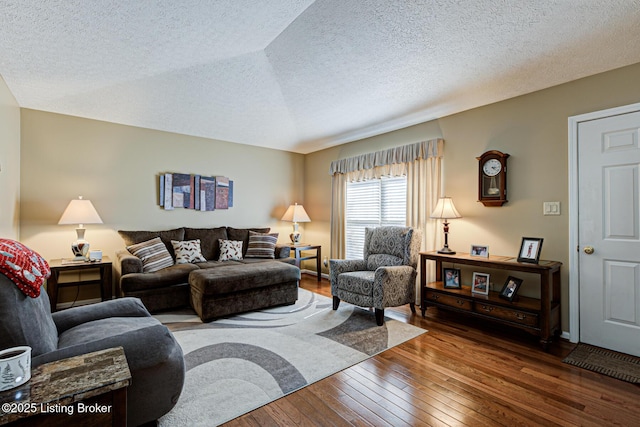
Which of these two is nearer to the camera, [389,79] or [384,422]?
[384,422]

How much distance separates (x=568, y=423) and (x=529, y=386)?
37 cm

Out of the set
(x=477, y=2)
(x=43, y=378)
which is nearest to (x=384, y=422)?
(x=43, y=378)

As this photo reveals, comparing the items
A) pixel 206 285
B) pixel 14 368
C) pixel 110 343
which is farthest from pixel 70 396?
pixel 206 285

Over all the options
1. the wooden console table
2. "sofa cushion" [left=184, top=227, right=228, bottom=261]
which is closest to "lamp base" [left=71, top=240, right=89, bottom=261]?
"sofa cushion" [left=184, top=227, right=228, bottom=261]

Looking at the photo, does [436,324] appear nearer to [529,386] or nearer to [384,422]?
[529,386]

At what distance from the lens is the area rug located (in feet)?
7.41

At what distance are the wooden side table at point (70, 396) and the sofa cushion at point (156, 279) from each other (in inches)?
96.7

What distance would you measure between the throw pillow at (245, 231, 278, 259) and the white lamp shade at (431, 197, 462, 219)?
8.40 ft

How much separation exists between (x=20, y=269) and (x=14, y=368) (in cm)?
53

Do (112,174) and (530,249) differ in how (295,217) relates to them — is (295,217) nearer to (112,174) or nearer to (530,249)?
(112,174)

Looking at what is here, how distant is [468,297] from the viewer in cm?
316

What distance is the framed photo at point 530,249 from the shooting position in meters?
2.83

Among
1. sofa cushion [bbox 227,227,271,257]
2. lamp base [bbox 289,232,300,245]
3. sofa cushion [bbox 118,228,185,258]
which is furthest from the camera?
lamp base [bbox 289,232,300,245]

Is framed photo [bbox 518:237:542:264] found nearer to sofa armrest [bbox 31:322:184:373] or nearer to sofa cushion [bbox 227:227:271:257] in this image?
sofa armrest [bbox 31:322:184:373]
